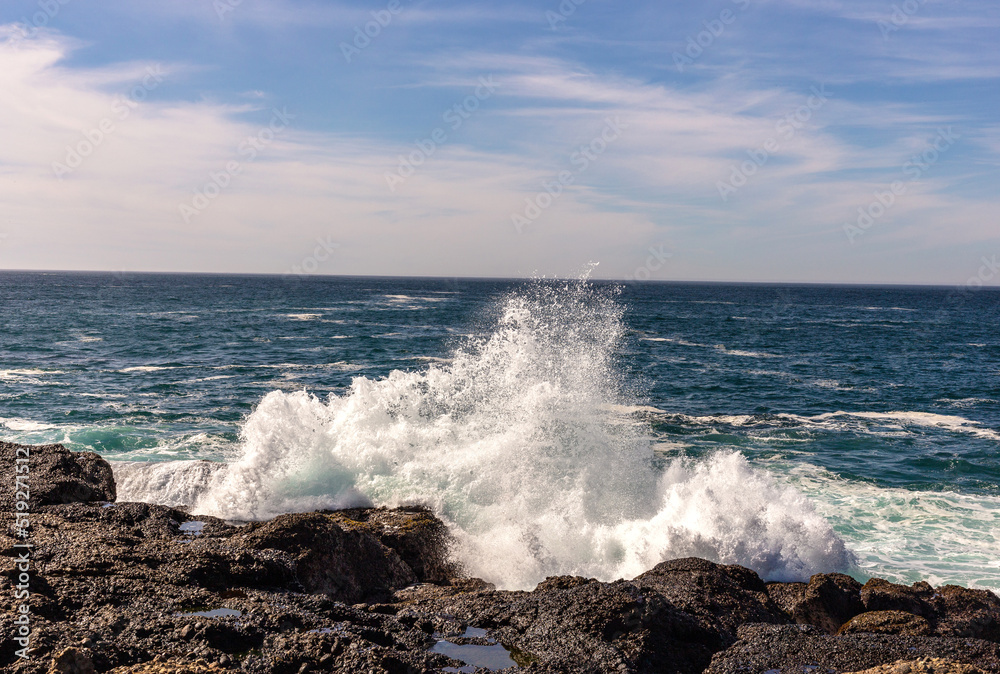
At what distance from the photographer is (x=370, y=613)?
5.50m

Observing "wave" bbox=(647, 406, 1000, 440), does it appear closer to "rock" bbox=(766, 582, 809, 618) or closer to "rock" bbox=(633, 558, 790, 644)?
"rock" bbox=(766, 582, 809, 618)

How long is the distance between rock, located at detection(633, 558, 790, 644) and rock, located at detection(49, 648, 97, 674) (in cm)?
433

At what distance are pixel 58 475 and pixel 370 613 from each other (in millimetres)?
5531

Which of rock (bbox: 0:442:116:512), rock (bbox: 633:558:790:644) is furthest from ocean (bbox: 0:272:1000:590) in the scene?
rock (bbox: 0:442:116:512)

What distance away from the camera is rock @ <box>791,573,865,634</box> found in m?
7.35

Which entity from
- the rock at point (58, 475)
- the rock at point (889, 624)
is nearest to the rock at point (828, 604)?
the rock at point (889, 624)

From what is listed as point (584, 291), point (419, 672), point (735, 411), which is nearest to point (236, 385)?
point (584, 291)

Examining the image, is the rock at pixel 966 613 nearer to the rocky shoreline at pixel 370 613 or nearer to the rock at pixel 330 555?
the rocky shoreline at pixel 370 613

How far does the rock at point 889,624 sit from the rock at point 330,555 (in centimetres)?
489

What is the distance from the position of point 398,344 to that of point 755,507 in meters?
28.1

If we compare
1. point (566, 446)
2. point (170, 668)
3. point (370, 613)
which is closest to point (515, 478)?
point (566, 446)

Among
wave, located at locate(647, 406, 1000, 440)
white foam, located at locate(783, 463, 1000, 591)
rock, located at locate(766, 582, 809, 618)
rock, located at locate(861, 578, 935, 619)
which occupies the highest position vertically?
rock, located at locate(861, 578, 935, 619)

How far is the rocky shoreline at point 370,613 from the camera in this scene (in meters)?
4.44

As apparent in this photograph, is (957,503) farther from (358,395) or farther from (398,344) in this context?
(398,344)
